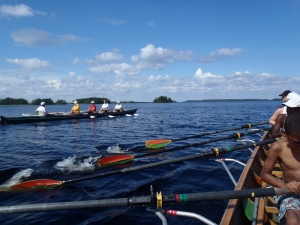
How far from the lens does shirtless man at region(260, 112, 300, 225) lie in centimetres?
331

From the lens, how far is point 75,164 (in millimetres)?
10492

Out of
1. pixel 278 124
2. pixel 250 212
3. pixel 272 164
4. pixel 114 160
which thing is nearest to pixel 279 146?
pixel 272 164

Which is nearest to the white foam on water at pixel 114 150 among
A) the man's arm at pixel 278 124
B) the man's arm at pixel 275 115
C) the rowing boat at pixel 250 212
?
the man's arm at pixel 275 115

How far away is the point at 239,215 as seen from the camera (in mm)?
4371

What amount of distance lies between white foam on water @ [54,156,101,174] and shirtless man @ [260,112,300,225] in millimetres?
7719

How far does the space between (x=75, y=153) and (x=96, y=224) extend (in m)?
7.88

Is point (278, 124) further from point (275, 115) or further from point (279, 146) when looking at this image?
point (279, 146)

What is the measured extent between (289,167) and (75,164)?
9100 millimetres

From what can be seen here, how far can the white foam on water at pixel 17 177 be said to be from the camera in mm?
7934

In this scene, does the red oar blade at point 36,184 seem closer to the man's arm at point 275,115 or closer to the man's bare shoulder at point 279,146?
the man's bare shoulder at point 279,146

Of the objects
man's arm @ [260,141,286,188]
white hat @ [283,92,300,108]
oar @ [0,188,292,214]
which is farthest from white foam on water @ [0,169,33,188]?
white hat @ [283,92,300,108]

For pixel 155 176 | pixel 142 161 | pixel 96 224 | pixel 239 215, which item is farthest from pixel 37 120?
pixel 239 215

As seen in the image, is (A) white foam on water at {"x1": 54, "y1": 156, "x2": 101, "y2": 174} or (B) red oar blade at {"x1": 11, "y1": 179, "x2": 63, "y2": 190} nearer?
(B) red oar blade at {"x1": 11, "y1": 179, "x2": 63, "y2": 190}

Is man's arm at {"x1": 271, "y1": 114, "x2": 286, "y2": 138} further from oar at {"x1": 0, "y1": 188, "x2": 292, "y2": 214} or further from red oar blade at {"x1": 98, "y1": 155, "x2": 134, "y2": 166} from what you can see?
red oar blade at {"x1": 98, "y1": 155, "x2": 134, "y2": 166}
